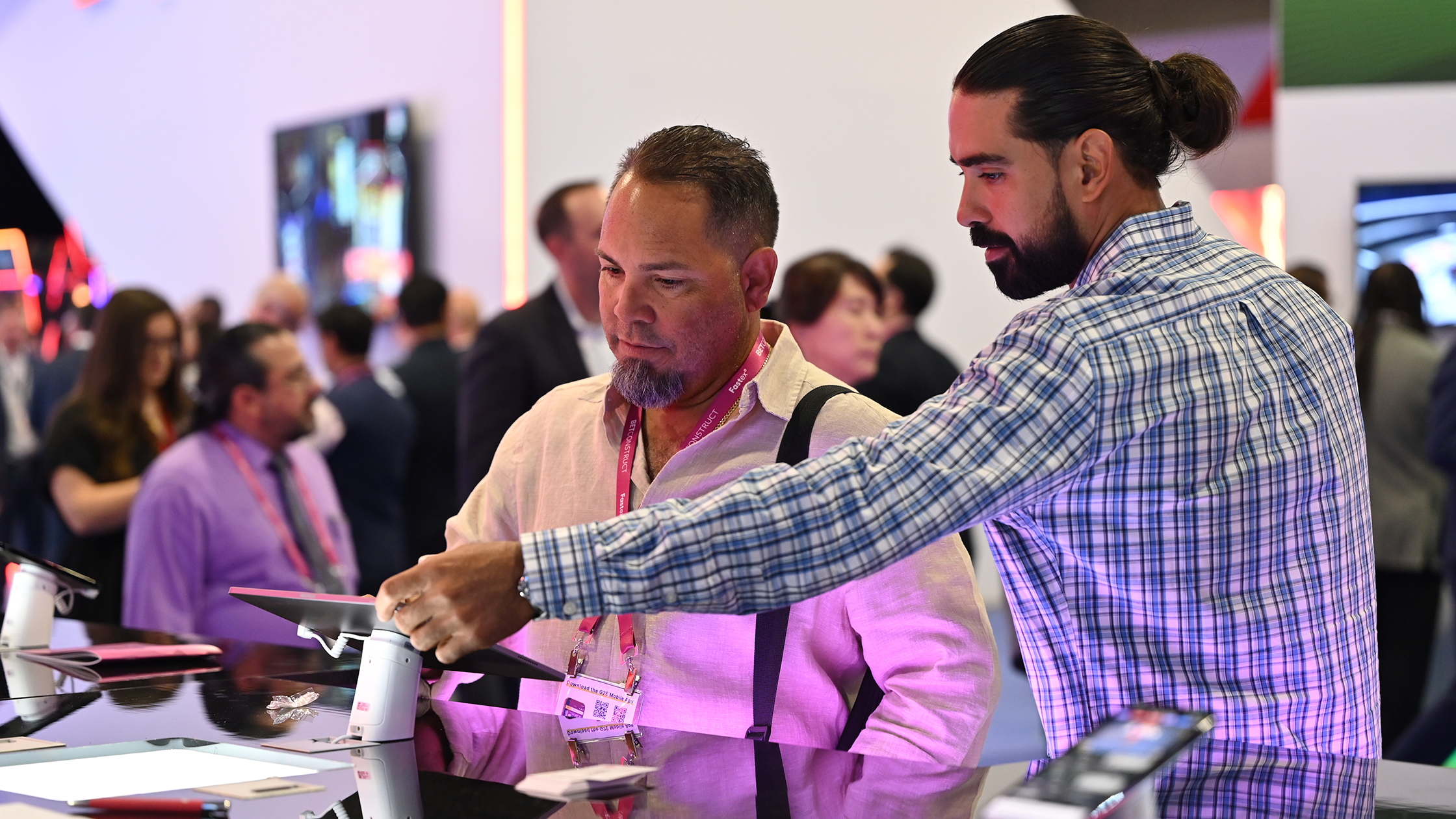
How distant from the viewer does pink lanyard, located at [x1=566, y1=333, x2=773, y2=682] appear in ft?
5.81

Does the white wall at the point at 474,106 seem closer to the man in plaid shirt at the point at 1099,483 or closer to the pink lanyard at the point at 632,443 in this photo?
the pink lanyard at the point at 632,443

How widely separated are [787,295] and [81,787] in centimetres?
293

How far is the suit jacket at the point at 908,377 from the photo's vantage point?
4348 millimetres

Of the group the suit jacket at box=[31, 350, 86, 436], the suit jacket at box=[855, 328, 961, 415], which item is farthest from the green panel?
the suit jacket at box=[31, 350, 86, 436]

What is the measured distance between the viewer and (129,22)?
31.7ft

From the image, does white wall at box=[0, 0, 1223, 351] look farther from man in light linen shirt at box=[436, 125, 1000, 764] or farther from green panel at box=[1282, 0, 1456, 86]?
man in light linen shirt at box=[436, 125, 1000, 764]

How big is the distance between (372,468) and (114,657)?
2.48 metres

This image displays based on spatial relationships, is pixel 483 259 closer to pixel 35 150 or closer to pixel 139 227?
pixel 139 227

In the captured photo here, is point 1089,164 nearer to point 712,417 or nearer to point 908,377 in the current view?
point 712,417

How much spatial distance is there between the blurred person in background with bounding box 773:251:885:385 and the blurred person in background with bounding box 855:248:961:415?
201mm

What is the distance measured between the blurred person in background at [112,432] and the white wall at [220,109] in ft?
10.8

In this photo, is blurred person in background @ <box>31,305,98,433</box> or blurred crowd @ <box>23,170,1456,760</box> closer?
blurred crowd @ <box>23,170,1456,760</box>

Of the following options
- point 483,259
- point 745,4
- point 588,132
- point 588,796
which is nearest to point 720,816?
point 588,796

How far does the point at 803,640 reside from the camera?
1737 millimetres
